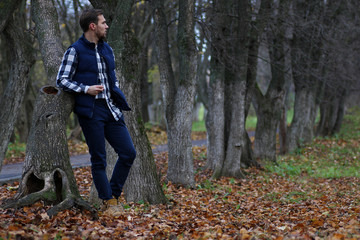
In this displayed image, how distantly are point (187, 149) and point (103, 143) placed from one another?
16.1 ft

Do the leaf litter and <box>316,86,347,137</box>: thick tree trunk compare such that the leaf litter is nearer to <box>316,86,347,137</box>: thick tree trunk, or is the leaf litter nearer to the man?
the man

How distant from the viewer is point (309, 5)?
16.5 m

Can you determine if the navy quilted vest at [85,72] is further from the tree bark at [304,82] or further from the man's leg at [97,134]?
the tree bark at [304,82]

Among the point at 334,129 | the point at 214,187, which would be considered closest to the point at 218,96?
the point at 214,187

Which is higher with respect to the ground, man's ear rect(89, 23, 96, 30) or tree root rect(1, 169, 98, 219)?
man's ear rect(89, 23, 96, 30)

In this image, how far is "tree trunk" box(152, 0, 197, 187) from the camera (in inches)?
370

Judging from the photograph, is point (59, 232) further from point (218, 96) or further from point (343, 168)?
point (343, 168)

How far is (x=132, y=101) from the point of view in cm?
664

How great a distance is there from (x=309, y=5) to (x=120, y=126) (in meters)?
13.9

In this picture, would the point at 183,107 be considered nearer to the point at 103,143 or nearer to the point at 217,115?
the point at 217,115

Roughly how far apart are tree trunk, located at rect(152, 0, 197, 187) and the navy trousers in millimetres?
4376

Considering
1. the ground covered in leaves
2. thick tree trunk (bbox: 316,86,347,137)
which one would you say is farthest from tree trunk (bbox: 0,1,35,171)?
thick tree trunk (bbox: 316,86,347,137)

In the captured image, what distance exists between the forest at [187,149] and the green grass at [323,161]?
80 millimetres

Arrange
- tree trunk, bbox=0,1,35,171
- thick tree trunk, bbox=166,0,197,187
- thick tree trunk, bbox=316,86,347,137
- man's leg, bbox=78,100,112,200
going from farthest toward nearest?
thick tree trunk, bbox=316,86,347,137, thick tree trunk, bbox=166,0,197,187, tree trunk, bbox=0,1,35,171, man's leg, bbox=78,100,112,200
